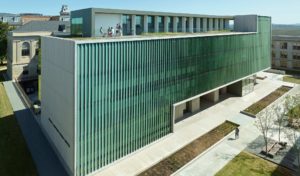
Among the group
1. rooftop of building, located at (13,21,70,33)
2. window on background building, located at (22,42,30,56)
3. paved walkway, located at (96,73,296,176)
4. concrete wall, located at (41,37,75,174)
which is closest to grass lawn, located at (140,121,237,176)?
Answer: paved walkway, located at (96,73,296,176)

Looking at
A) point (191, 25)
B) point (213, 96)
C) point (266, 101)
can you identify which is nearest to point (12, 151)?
point (213, 96)

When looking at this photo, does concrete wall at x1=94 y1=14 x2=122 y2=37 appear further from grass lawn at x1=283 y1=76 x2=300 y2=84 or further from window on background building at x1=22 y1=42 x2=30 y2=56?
grass lawn at x1=283 y1=76 x2=300 y2=84

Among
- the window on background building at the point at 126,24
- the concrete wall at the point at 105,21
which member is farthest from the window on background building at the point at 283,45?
the concrete wall at the point at 105,21

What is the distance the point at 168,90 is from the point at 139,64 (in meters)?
6.24

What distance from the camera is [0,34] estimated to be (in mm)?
72312

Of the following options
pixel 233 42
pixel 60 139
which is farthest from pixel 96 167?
pixel 233 42

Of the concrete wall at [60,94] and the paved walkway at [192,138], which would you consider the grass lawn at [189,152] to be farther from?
the concrete wall at [60,94]

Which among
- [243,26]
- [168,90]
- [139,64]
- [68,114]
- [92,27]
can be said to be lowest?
[68,114]

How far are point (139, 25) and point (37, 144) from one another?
2101 cm

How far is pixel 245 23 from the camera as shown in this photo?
52469 mm

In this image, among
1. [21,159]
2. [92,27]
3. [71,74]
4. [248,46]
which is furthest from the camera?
[248,46]

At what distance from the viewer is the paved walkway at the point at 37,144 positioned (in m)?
26.5

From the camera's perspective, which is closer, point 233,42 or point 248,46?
point 233,42

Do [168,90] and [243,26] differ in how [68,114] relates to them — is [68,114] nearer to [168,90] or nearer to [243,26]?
[168,90]
